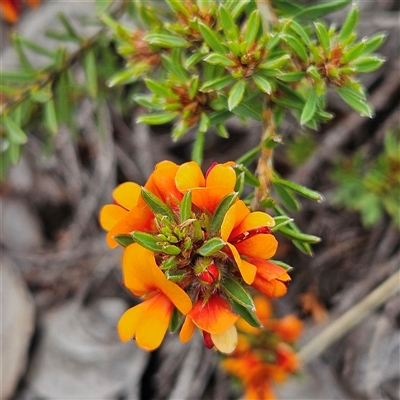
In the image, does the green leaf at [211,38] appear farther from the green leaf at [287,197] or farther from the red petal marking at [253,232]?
the red petal marking at [253,232]

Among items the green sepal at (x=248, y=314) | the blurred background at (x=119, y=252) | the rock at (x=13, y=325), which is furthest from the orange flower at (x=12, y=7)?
the green sepal at (x=248, y=314)

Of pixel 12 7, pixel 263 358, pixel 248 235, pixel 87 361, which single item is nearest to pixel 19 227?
pixel 87 361

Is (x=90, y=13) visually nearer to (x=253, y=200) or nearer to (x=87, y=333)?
(x=87, y=333)

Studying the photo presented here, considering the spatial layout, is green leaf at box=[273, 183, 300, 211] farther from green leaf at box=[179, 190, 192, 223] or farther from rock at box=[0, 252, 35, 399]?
rock at box=[0, 252, 35, 399]

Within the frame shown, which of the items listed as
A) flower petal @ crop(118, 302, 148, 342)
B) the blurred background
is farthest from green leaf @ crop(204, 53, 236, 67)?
the blurred background

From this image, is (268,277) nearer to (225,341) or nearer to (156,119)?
(225,341)
